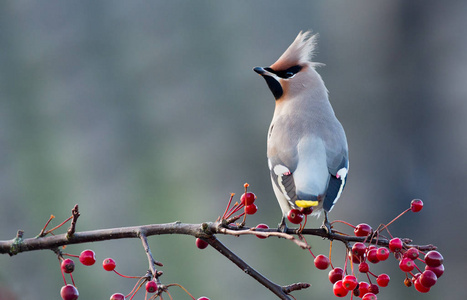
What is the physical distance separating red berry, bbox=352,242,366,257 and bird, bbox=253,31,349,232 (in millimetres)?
164

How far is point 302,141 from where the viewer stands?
65.8 inches

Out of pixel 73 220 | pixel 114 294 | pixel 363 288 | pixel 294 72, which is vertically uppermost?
pixel 294 72

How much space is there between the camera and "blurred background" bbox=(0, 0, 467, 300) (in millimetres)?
5066

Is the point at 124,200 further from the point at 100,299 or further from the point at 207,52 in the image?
the point at 207,52

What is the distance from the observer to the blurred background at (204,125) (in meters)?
5.07

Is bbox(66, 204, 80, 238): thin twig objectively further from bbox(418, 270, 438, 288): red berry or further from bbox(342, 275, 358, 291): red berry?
bbox(418, 270, 438, 288): red berry

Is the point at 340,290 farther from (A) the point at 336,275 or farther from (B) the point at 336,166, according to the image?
(B) the point at 336,166

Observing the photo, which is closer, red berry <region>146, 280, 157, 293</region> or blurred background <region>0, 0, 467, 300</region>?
red berry <region>146, 280, 157, 293</region>

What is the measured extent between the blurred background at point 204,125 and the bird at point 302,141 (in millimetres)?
3184

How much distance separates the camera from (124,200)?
572 centimetres

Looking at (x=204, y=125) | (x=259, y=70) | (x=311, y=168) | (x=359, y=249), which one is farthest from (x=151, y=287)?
(x=204, y=125)

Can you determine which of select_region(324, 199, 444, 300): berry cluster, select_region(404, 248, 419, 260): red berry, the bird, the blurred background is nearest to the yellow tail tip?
the bird

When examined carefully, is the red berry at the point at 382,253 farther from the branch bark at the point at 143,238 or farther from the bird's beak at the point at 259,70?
the bird's beak at the point at 259,70

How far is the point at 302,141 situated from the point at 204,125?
4.07m
